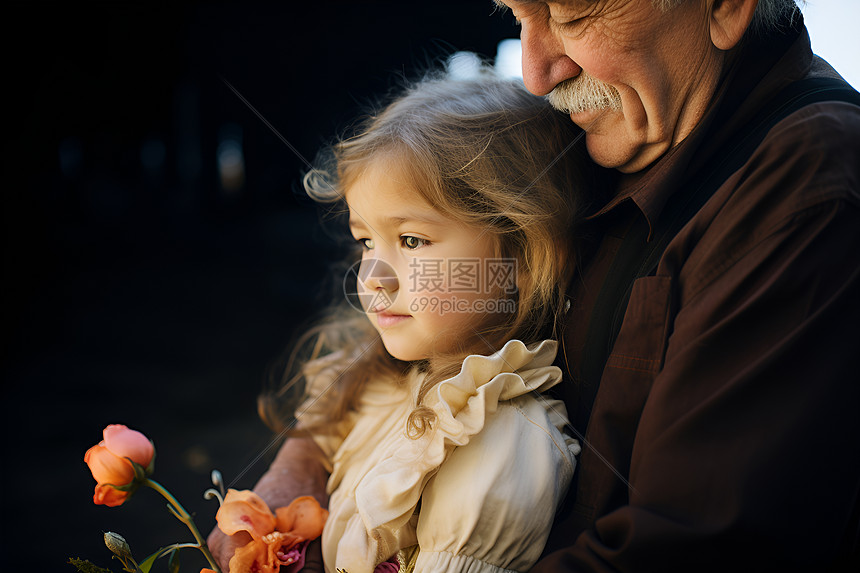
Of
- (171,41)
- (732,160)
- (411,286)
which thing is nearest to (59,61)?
(171,41)

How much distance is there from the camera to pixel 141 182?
8.02 meters

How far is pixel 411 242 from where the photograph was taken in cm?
121

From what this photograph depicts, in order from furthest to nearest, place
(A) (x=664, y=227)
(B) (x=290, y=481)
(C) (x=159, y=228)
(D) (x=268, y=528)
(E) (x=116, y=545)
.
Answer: (C) (x=159, y=228), (B) (x=290, y=481), (D) (x=268, y=528), (A) (x=664, y=227), (E) (x=116, y=545)

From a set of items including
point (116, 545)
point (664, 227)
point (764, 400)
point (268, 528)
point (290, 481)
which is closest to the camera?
point (764, 400)

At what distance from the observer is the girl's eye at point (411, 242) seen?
3.95ft

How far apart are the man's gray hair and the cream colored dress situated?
60 cm

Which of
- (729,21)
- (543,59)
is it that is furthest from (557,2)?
(729,21)

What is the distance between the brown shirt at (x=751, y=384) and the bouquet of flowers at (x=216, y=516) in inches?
20.0

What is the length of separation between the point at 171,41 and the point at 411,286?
6.48m

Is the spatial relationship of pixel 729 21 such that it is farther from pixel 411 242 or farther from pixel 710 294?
pixel 411 242

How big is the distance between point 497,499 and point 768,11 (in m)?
0.89

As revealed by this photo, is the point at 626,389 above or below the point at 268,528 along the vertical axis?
above

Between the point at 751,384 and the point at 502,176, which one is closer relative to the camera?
the point at 751,384

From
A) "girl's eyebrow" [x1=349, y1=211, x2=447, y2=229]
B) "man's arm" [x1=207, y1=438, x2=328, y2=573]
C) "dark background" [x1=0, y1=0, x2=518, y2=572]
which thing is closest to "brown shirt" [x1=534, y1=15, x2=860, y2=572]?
"girl's eyebrow" [x1=349, y1=211, x2=447, y2=229]
